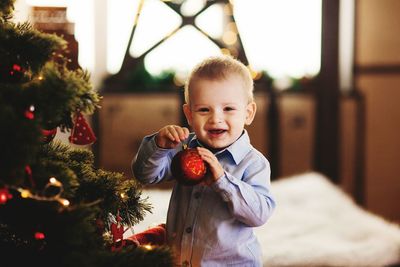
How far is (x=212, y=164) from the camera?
1044 millimetres

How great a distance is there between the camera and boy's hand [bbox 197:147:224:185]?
1.04 m

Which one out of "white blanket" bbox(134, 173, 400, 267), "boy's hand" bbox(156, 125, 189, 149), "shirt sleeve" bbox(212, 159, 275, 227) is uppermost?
"boy's hand" bbox(156, 125, 189, 149)

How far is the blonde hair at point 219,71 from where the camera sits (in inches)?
43.3

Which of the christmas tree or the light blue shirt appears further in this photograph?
the light blue shirt

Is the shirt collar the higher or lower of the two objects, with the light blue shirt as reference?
higher

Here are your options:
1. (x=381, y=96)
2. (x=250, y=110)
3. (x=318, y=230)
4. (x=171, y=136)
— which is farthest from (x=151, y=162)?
(x=381, y=96)

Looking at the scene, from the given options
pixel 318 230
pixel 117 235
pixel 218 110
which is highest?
pixel 218 110

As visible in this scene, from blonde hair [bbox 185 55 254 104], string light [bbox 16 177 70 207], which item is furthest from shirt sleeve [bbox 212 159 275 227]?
string light [bbox 16 177 70 207]

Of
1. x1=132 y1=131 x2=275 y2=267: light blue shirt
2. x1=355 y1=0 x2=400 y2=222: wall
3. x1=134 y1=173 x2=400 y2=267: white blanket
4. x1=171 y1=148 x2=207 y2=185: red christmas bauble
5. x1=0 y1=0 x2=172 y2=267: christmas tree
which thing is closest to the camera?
x1=0 y1=0 x2=172 y2=267: christmas tree

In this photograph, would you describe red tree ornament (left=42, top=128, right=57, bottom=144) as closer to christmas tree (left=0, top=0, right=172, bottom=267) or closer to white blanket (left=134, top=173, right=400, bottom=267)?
christmas tree (left=0, top=0, right=172, bottom=267)

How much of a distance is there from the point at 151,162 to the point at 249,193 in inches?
7.4

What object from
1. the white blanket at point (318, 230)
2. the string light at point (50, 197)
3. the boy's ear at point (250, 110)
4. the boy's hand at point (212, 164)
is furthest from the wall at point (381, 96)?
the string light at point (50, 197)

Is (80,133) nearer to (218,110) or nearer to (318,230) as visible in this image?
(218,110)

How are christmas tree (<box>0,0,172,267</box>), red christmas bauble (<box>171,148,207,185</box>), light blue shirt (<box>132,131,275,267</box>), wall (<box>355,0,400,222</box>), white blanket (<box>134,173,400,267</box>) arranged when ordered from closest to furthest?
christmas tree (<box>0,0,172,267</box>), red christmas bauble (<box>171,148,207,185</box>), light blue shirt (<box>132,131,275,267</box>), white blanket (<box>134,173,400,267</box>), wall (<box>355,0,400,222</box>)
